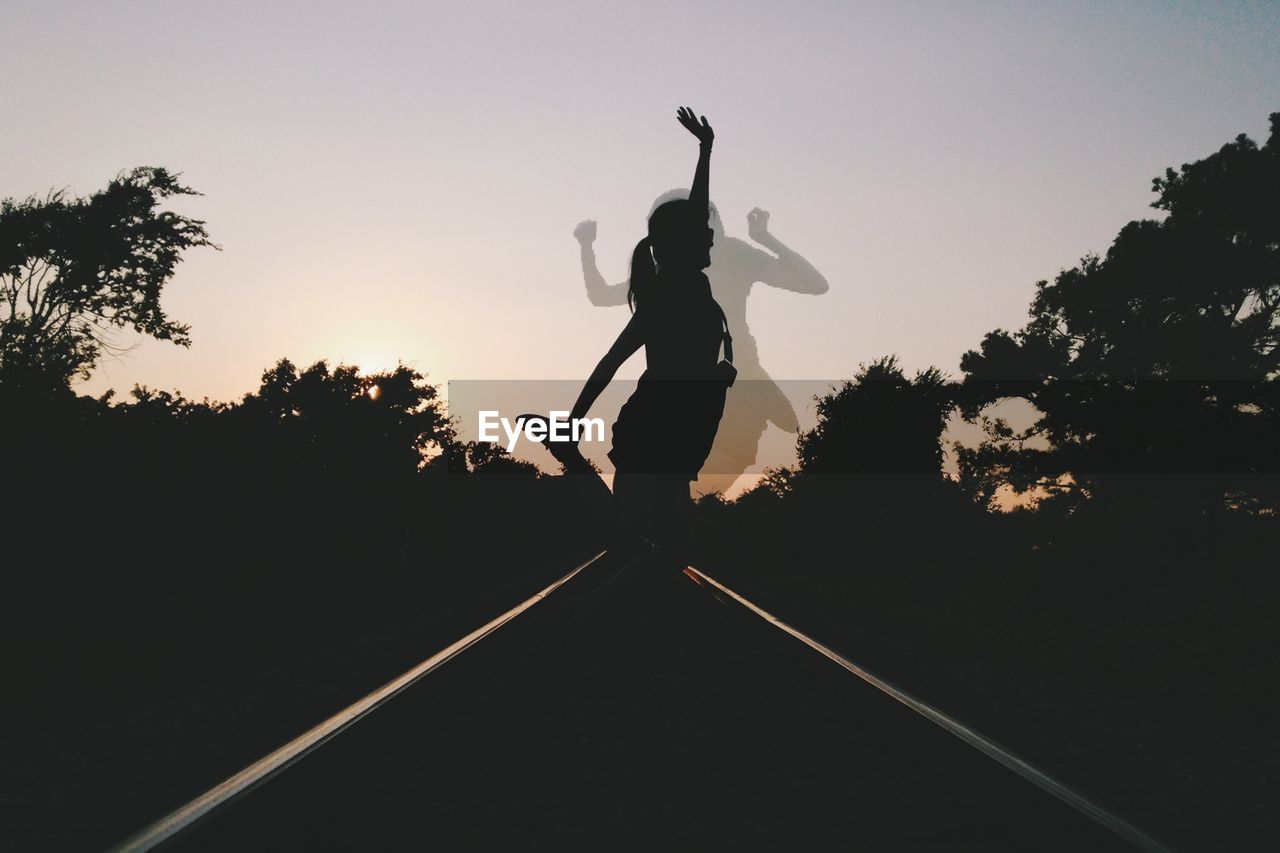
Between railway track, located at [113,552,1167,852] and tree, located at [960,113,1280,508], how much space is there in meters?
29.3

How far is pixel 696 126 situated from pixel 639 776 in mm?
2893

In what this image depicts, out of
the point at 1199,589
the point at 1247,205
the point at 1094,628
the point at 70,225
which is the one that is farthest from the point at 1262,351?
the point at 70,225

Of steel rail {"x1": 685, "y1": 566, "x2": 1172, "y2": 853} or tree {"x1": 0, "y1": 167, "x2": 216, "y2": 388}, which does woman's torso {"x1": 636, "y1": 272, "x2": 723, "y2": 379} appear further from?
tree {"x1": 0, "y1": 167, "x2": 216, "y2": 388}

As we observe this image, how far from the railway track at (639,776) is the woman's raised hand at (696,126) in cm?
276

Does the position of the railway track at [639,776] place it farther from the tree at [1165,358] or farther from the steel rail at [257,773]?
the tree at [1165,358]

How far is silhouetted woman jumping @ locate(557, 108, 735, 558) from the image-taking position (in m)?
3.78

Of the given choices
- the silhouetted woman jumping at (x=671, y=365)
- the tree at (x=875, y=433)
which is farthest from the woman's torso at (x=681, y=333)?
the tree at (x=875, y=433)

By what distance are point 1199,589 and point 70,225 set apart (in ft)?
122

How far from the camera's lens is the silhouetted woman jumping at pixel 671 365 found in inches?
149

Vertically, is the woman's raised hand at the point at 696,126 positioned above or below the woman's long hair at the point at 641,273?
above

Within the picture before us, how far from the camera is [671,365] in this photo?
3809 millimetres

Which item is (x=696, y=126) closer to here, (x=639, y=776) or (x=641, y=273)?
(x=641, y=273)

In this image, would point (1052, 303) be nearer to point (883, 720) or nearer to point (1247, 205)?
point (1247, 205)

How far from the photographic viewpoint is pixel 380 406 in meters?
40.9
